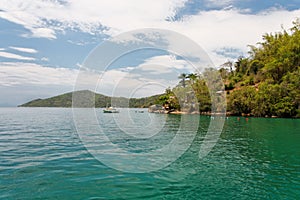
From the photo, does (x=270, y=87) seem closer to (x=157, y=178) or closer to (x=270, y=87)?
(x=270, y=87)

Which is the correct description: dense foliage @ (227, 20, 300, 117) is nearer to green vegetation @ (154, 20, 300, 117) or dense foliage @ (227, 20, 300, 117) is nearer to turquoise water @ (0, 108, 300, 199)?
green vegetation @ (154, 20, 300, 117)

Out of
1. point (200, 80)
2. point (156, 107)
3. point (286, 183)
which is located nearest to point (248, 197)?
point (286, 183)

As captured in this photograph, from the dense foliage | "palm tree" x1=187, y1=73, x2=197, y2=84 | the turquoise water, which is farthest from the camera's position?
"palm tree" x1=187, y1=73, x2=197, y2=84

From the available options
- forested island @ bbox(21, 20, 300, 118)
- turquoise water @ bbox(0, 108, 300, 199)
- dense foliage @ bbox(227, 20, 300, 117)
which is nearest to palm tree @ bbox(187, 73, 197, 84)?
forested island @ bbox(21, 20, 300, 118)

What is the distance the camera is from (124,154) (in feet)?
52.6

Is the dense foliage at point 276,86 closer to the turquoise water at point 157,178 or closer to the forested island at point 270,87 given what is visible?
the forested island at point 270,87

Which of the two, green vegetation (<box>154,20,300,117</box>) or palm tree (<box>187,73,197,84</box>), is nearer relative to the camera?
green vegetation (<box>154,20,300,117</box>)

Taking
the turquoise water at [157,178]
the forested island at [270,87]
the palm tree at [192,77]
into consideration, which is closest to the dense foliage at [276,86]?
the forested island at [270,87]

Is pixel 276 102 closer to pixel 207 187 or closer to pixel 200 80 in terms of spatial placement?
pixel 200 80

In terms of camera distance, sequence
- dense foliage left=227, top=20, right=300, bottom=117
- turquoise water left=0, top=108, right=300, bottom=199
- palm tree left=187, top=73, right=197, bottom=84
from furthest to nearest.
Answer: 1. palm tree left=187, top=73, right=197, bottom=84
2. dense foliage left=227, top=20, right=300, bottom=117
3. turquoise water left=0, top=108, right=300, bottom=199

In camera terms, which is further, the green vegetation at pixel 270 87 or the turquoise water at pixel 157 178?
the green vegetation at pixel 270 87

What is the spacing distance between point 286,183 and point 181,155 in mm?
6906

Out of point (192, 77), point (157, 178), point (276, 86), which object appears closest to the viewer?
point (157, 178)

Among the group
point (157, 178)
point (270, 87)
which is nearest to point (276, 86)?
point (270, 87)
